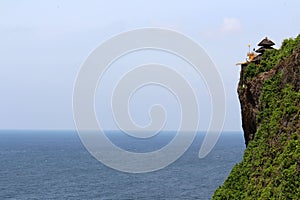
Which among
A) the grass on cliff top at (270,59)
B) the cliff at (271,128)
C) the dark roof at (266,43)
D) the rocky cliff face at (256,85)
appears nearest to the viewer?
the cliff at (271,128)

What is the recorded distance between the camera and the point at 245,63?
117 ft

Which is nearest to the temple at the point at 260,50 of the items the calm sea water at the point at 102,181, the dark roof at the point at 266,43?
the dark roof at the point at 266,43

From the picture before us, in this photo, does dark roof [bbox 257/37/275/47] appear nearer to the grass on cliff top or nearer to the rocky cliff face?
the grass on cliff top

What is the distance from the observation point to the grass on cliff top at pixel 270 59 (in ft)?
102

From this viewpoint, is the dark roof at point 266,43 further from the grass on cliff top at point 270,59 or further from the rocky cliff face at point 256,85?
the rocky cliff face at point 256,85

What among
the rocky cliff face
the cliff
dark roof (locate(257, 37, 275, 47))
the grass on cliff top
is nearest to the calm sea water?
the rocky cliff face

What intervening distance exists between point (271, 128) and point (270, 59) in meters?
7.36

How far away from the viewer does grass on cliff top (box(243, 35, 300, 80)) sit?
3116 cm

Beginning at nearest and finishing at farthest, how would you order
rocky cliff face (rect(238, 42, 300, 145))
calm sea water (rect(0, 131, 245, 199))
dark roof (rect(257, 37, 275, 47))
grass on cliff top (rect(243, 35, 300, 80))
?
rocky cliff face (rect(238, 42, 300, 145)) < grass on cliff top (rect(243, 35, 300, 80)) < dark roof (rect(257, 37, 275, 47)) < calm sea water (rect(0, 131, 245, 199))

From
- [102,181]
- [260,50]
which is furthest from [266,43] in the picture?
[102,181]

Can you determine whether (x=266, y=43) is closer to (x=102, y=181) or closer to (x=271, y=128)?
(x=271, y=128)

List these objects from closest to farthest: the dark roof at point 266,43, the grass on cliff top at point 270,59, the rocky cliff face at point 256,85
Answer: the rocky cliff face at point 256,85 < the grass on cliff top at point 270,59 < the dark roof at point 266,43

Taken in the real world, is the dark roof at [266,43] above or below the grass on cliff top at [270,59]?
above

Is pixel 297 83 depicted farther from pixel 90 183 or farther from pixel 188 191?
pixel 90 183
